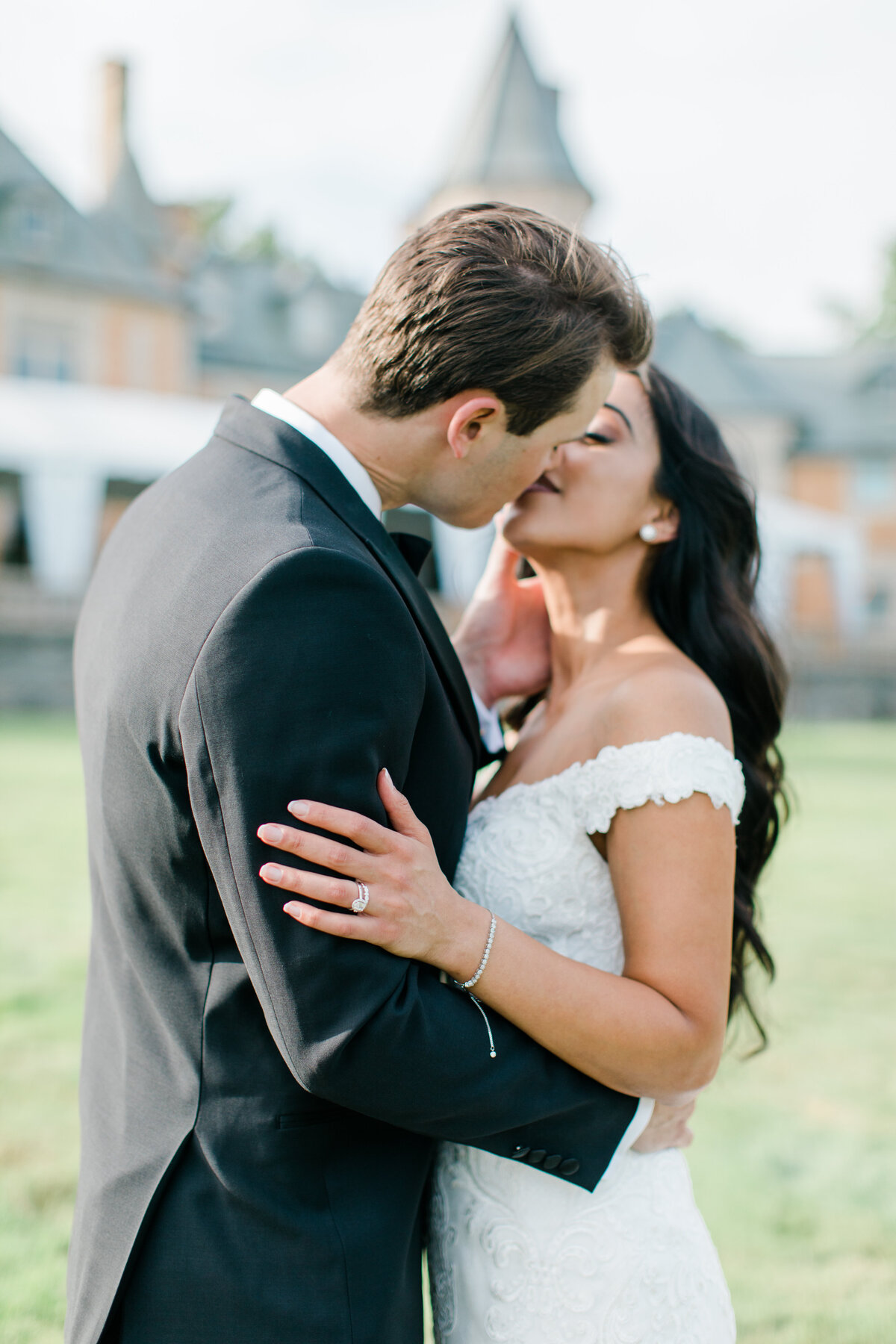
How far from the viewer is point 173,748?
1.49 metres

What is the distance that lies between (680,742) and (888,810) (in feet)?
38.3

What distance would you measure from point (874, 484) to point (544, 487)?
4324cm

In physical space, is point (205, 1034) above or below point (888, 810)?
above

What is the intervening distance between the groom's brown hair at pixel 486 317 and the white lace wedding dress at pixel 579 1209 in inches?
28.2

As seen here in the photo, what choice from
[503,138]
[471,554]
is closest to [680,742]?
[471,554]

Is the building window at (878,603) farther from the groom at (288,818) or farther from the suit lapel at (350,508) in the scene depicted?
the suit lapel at (350,508)

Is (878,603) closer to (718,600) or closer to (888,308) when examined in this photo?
(888,308)

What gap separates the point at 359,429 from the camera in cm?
183

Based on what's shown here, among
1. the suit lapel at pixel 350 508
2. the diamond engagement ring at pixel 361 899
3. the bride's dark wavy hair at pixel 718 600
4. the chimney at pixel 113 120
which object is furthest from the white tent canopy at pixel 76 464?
the chimney at pixel 113 120

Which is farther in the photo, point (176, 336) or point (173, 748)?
point (176, 336)

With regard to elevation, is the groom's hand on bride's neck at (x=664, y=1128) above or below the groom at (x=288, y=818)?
below

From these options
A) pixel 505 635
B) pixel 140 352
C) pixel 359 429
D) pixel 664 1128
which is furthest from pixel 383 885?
pixel 140 352

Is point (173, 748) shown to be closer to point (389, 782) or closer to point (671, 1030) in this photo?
point (389, 782)

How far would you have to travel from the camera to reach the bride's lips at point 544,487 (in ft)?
7.94
